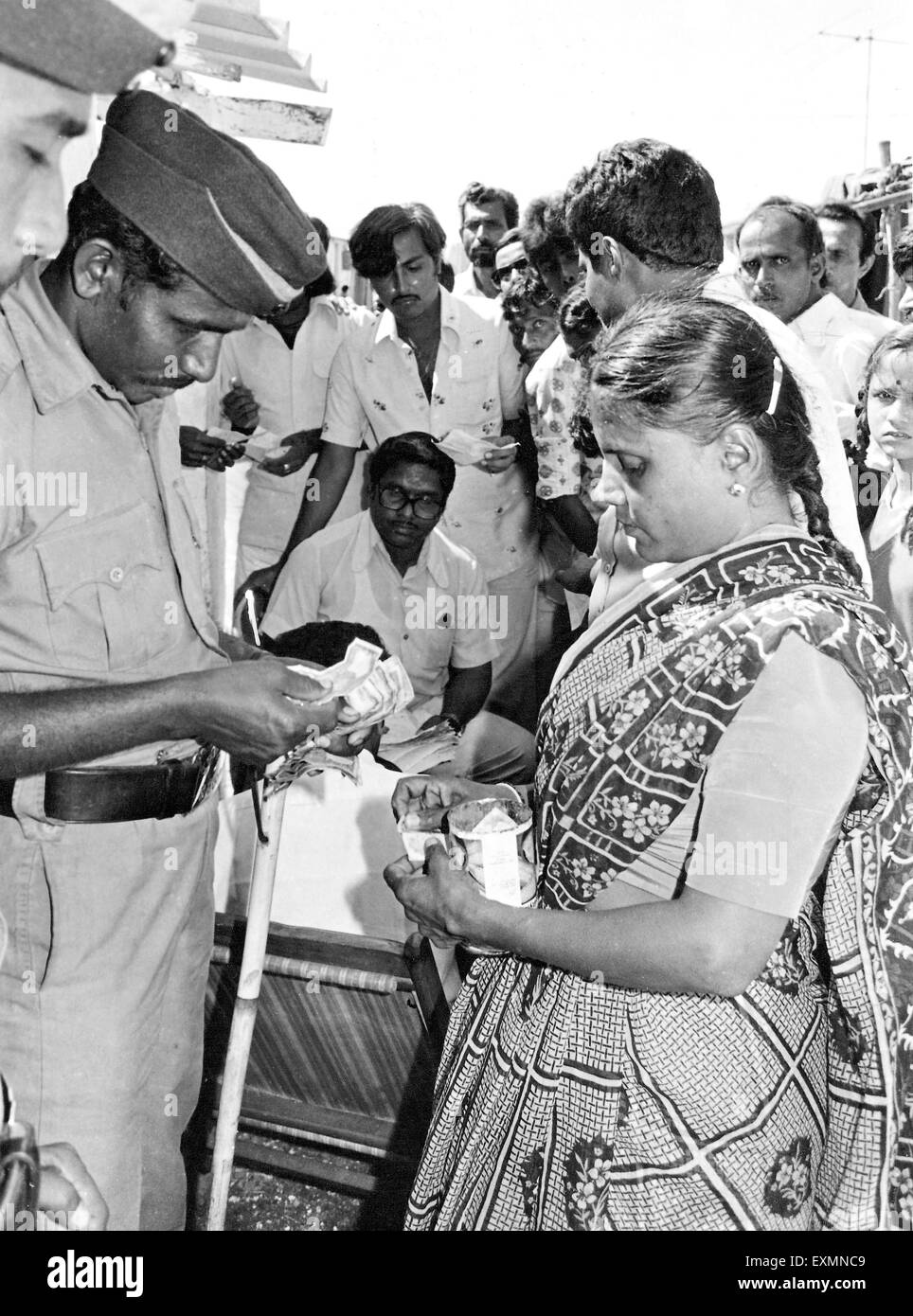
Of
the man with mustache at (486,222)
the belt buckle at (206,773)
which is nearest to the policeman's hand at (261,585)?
the man with mustache at (486,222)

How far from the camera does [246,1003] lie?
7.31 feet

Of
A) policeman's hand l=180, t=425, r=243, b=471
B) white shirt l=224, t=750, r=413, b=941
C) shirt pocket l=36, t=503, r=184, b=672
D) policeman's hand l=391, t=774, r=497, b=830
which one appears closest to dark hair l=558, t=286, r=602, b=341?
policeman's hand l=180, t=425, r=243, b=471

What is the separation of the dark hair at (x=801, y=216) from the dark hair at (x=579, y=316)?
2.76ft

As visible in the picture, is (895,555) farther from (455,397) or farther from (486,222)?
(486,222)

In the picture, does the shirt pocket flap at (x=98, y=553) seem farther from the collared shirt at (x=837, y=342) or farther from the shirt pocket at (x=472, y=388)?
→ the collared shirt at (x=837, y=342)

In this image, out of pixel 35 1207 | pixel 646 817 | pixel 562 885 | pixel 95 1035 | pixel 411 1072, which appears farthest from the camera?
pixel 411 1072

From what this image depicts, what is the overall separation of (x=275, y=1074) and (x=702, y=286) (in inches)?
78.0

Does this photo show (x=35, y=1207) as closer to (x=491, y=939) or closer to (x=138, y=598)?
(x=491, y=939)

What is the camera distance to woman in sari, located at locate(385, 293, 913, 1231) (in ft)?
4.84

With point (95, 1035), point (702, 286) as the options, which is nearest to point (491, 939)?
point (95, 1035)

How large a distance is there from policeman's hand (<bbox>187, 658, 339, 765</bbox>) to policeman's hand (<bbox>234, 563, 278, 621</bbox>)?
7.95 ft

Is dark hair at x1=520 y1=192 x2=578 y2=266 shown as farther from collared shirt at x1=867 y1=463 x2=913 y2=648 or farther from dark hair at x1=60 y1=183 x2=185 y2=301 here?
dark hair at x1=60 y1=183 x2=185 y2=301

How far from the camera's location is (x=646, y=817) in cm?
158

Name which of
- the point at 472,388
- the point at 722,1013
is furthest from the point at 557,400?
the point at 722,1013
